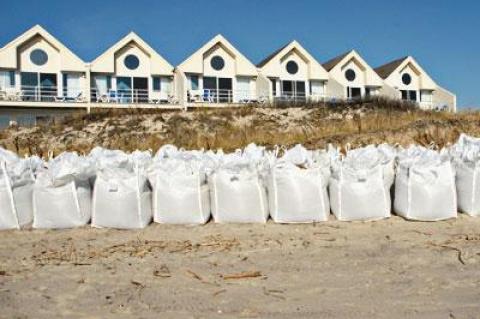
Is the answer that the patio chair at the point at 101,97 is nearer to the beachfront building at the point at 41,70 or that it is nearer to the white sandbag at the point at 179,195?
the beachfront building at the point at 41,70

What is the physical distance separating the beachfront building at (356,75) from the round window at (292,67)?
2.42 metres

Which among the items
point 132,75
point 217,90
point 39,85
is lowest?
point 217,90

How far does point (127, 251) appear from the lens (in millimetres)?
4816

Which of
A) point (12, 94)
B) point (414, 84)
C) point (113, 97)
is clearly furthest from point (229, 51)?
point (414, 84)

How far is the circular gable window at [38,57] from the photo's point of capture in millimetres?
26750

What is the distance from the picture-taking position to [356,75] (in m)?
32.9

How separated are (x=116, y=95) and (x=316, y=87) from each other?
11590 millimetres

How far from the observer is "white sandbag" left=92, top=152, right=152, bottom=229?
5.72m

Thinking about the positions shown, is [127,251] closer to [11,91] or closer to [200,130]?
[200,130]

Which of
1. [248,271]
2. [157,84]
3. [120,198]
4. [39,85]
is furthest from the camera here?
[157,84]

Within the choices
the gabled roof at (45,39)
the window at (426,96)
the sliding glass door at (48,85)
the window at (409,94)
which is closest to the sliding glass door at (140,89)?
the gabled roof at (45,39)

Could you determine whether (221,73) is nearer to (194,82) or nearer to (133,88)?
(194,82)

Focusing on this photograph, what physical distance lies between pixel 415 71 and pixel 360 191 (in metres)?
31.1

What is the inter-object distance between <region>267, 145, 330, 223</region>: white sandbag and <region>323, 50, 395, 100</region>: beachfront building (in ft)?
89.7
